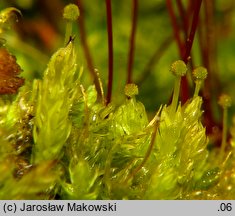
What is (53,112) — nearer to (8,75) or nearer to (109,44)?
(8,75)

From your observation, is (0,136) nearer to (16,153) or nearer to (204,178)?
(16,153)

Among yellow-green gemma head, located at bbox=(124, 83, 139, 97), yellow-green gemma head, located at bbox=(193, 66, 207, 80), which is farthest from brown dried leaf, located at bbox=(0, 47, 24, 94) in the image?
yellow-green gemma head, located at bbox=(193, 66, 207, 80)

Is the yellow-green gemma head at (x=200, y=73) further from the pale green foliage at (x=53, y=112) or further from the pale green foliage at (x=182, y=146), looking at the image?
the pale green foliage at (x=53, y=112)

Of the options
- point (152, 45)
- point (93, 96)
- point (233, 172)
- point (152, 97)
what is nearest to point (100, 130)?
point (93, 96)

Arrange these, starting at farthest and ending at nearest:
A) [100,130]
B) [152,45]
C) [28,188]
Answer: [152,45] < [100,130] < [28,188]

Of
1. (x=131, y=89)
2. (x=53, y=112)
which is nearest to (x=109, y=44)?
(x=131, y=89)

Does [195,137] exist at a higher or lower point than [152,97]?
lower

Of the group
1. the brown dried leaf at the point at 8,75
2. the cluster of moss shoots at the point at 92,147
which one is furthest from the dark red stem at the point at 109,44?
the brown dried leaf at the point at 8,75
